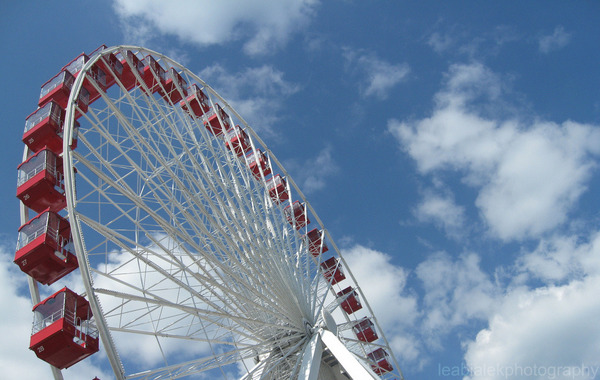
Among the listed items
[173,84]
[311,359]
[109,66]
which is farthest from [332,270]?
[109,66]

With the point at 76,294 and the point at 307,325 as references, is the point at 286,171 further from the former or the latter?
the point at 76,294

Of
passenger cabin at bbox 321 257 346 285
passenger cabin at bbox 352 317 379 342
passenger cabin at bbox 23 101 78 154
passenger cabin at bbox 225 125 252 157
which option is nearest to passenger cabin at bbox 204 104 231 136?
passenger cabin at bbox 225 125 252 157

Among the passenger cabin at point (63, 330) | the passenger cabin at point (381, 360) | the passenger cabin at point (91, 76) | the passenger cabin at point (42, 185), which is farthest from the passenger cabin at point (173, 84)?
the passenger cabin at point (381, 360)

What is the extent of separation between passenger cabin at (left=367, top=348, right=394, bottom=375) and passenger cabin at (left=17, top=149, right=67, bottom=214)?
599 inches

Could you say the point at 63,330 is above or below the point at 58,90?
below

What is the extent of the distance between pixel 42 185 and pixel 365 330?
15.0 meters

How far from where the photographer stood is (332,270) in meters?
23.2

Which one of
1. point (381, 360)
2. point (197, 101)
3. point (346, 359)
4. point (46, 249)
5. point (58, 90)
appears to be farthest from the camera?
point (381, 360)

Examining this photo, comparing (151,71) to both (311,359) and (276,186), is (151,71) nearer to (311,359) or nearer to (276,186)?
(276,186)

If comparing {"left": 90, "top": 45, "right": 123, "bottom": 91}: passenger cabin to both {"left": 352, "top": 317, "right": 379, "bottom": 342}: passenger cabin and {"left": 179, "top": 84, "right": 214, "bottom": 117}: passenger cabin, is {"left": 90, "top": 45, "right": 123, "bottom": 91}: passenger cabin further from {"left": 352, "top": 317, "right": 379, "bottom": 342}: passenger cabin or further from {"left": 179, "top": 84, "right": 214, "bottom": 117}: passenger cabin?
{"left": 352, "top": 317, "right": 379, "bottom": 342}: passenger cabin

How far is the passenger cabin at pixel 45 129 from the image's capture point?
13.5 metres

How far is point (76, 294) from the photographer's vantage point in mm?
11086

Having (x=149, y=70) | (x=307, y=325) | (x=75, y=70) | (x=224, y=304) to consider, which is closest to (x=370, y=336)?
(x=307, y=325)

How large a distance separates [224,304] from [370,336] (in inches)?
445
